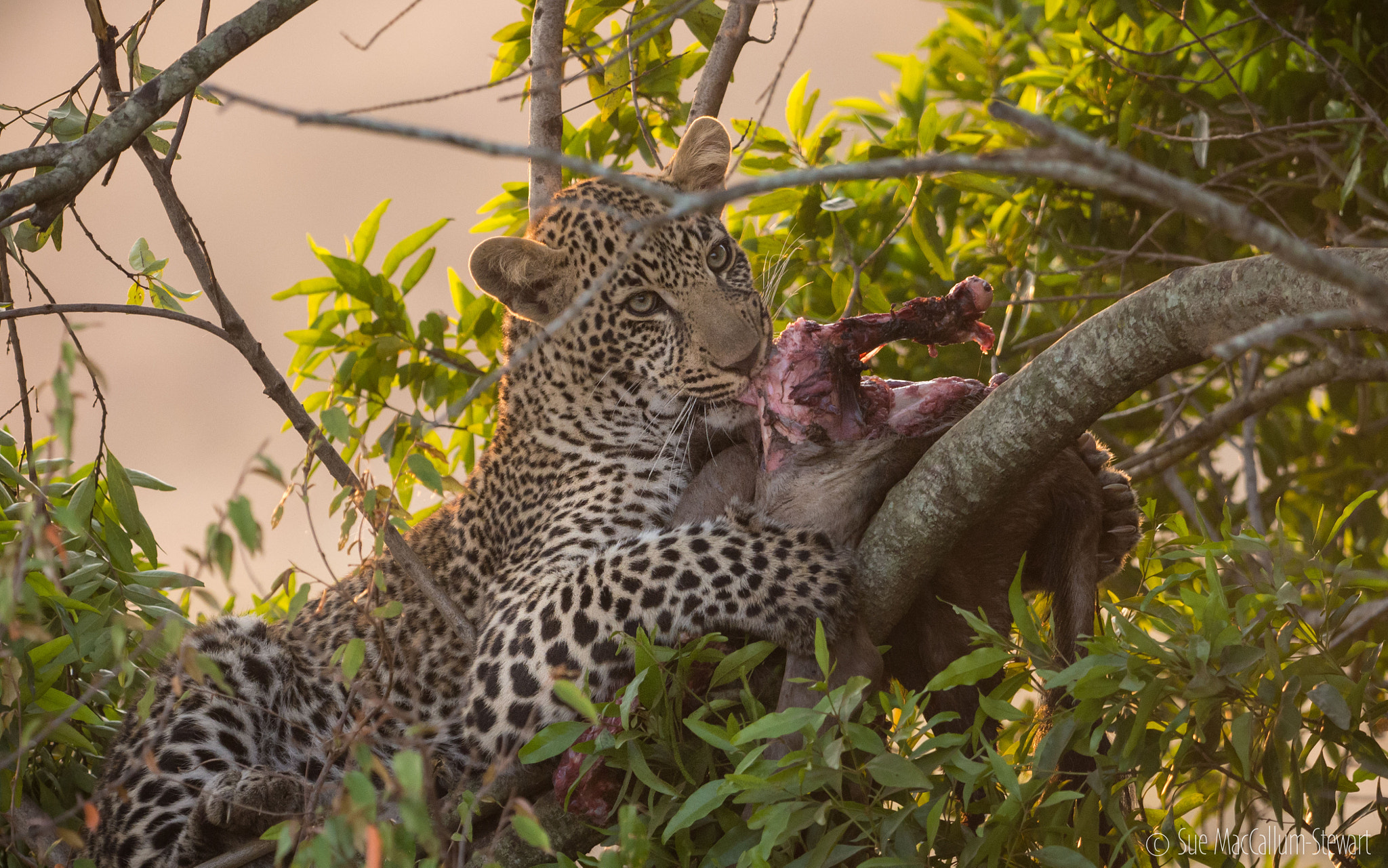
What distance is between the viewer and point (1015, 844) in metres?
2.60

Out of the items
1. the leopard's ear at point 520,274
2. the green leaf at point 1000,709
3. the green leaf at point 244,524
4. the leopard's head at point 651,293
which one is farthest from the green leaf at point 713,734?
the leopard's ear at point 520,274

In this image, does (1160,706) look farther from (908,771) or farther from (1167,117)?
(1167,117)

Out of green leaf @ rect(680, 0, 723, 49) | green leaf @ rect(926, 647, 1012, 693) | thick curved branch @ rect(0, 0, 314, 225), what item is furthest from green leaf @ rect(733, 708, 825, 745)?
green leaf @ rect(680, 0, 723, 49)

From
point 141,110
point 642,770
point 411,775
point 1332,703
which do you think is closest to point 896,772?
point 642,770

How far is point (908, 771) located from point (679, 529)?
4.30 feet

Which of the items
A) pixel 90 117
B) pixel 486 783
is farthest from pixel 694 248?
pixel 486 783

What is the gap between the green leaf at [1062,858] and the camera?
237cm

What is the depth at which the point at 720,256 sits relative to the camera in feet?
13.6

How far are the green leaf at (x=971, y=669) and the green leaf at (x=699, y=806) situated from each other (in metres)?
0.49

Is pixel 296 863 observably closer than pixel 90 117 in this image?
Yes

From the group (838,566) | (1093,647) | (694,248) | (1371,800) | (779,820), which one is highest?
(694,248)

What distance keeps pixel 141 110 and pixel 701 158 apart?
1993 millimetres

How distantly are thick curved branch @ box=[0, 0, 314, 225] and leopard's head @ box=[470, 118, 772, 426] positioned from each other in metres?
1.11

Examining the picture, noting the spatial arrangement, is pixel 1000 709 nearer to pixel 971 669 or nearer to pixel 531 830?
pixel 971 669
